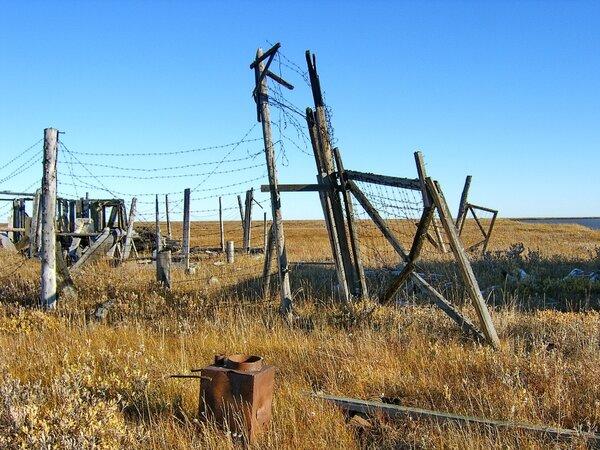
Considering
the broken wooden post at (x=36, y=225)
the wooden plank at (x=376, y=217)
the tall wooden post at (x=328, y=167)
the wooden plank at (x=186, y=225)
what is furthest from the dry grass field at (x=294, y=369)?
the broken wooden post at (x=36, y=225)

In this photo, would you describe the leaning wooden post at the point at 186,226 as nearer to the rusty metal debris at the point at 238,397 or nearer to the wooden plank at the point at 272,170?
the wooden plank at the point at 272,170

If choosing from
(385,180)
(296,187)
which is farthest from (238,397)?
(296,187)

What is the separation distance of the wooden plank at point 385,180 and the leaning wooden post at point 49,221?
4589 millimetres

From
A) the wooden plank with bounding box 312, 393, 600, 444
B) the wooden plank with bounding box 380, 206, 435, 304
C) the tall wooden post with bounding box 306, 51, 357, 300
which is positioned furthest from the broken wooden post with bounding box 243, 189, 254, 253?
the wooden plank with bounding box 312, 393, 600, 444

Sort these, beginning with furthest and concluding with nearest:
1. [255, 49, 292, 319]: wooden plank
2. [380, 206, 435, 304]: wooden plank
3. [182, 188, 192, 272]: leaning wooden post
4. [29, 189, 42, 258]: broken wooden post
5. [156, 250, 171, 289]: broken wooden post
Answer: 1. [29, 189, 42, 258]: broken wooden post
2. [182, 188, 192, 272]: leaning wooden post
3. [156, 250, 171, 289]: broken wooden post
4. [255, 49, 292, 319]: wooden plank
5. [380, 206, 435, 304]: wooden plank

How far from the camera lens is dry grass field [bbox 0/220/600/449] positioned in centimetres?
375

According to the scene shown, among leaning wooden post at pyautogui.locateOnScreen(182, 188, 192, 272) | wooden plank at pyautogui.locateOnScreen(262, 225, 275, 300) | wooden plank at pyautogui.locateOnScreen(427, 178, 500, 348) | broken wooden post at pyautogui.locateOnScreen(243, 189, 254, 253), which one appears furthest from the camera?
broken wooden post at pyautogui.locateOnScreen(243, 189, 254, 253)

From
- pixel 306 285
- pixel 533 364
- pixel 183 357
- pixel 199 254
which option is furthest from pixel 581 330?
pixel 199 254

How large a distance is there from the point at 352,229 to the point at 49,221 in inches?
183

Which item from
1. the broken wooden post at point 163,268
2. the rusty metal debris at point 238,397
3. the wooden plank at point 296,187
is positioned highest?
the wooden plank at point 296,187

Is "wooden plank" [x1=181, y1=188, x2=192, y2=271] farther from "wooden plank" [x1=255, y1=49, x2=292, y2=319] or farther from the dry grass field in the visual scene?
"wooden plank" [x1=255, y1=49, x2=292, y2=319]

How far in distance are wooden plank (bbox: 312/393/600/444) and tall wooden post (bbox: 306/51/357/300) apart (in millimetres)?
3780

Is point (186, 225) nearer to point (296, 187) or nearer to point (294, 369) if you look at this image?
point (296, 187)

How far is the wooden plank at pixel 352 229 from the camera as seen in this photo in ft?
26.5
